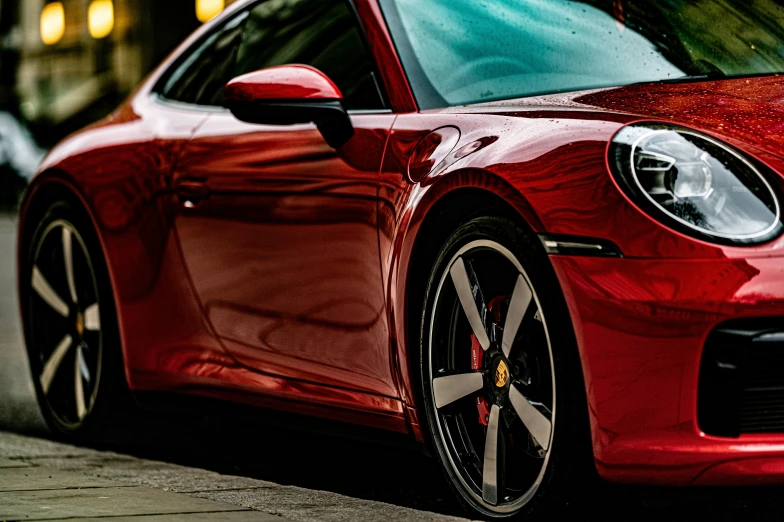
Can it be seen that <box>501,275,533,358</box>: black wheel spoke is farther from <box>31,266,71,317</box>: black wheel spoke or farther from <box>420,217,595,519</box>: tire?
<box>31,266,71,317</box>: black wheel spoke

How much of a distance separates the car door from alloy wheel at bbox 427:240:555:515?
0.29 m

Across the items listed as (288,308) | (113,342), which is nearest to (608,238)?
(288,308)

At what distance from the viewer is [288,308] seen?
475cm

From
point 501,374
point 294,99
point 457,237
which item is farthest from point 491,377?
point 294,99

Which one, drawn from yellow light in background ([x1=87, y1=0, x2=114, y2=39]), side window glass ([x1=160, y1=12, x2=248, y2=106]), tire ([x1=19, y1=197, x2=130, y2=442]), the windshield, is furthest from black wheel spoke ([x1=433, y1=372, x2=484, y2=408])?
yellow light in background ([x1=87, y1=0, x2=114, y2=39])

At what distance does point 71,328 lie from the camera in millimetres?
5852

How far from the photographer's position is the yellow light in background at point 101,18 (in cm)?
2547

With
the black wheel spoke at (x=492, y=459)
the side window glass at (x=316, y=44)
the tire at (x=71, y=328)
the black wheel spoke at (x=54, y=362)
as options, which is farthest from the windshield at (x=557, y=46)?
the black wheel spoke at (x=54, y=362)

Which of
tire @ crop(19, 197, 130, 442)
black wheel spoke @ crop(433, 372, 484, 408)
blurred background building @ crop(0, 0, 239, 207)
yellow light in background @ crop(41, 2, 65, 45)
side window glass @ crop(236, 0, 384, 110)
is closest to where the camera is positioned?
black wheel spoke @ crop(433, 372, 484, 408)

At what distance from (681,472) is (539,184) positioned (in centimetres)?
71

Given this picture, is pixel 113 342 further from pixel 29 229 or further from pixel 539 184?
pixel 539 184

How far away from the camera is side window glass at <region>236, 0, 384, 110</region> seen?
4781 millimetres

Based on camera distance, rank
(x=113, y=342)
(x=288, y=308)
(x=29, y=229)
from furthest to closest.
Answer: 1. (x=29, y=229)
2. (x=113, y=342)
3. (x=288, y=308)

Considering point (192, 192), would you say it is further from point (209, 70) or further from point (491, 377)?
point (491, 377)
